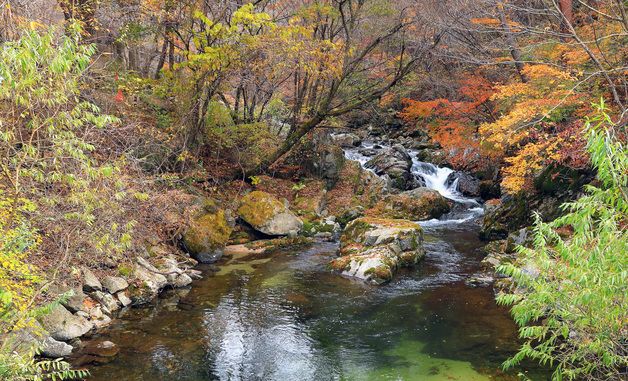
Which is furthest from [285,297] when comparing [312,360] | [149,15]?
[149,15]

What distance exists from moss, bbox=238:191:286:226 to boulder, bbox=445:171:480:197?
10.4m

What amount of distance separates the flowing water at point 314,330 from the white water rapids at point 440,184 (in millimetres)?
6437

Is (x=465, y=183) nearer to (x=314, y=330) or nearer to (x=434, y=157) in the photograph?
(x=434, y=157)

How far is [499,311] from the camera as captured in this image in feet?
34.7

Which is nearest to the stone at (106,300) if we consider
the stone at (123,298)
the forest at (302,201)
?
the forest at (302,201)

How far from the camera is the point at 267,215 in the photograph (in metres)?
16.8

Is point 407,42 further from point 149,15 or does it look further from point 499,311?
point 499,311

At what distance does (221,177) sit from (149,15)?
6.78 meters

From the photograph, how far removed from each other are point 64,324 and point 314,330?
4994 millimetres

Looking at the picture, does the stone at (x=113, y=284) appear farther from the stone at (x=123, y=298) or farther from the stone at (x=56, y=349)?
the stone at (x=56, y=349)

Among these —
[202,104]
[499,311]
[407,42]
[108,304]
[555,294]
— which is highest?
[407,42]

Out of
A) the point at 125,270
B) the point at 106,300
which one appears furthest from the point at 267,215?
the point at 106,300

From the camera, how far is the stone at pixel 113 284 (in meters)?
10.4

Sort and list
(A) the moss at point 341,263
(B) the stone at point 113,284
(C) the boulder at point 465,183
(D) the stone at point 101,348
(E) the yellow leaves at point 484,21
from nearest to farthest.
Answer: (D) the stone at point 101,348, (B) the stone at point 113,284, (A) the moss at point 341,263, (E) the yellow leaves at point 484,21, (C) the boulder at point 465,183
